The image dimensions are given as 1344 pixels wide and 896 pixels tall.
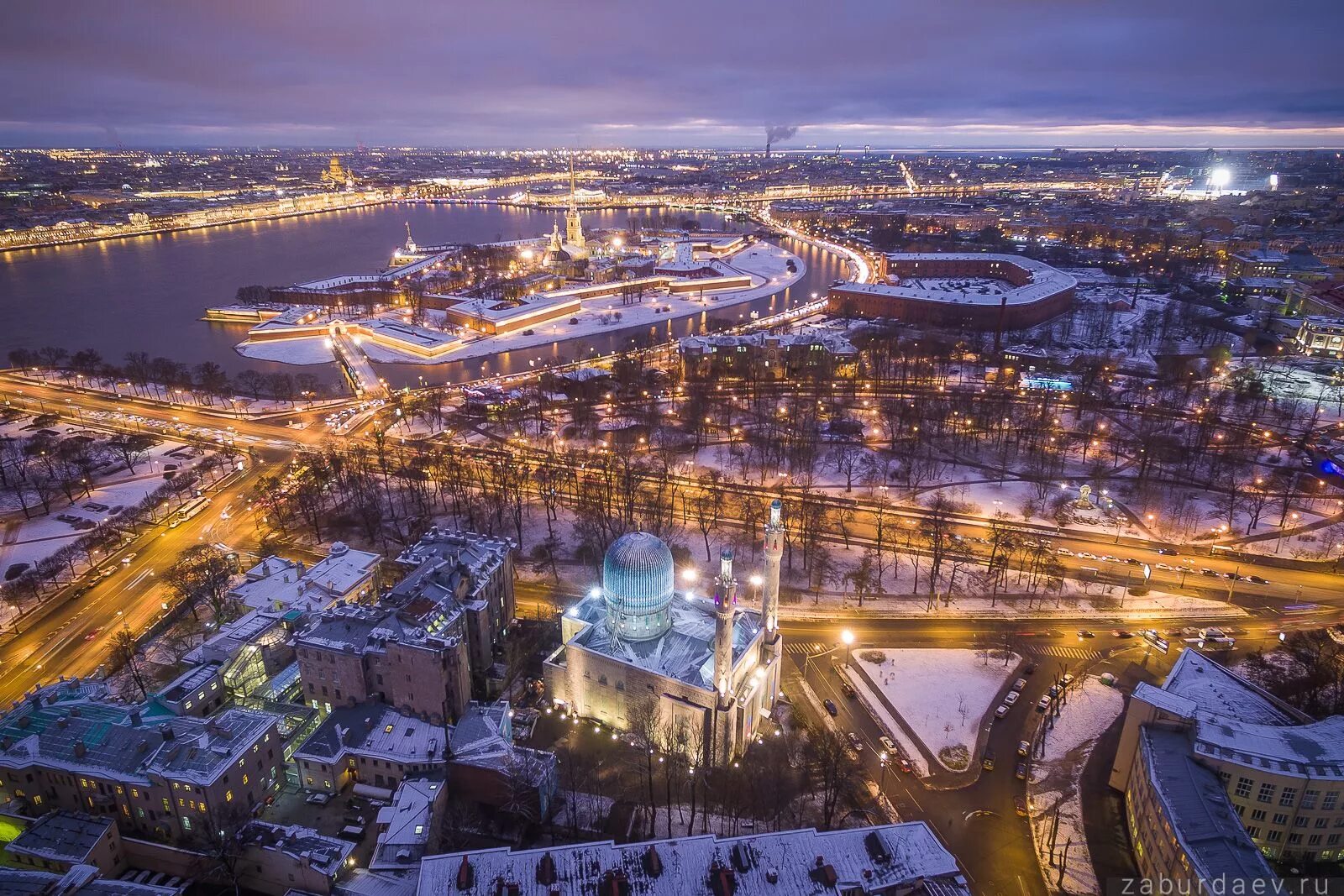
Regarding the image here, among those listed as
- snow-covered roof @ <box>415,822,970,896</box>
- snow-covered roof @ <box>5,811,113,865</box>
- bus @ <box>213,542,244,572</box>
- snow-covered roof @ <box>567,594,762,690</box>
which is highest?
snow-covered roof @ <box>567,594,762,690</box>

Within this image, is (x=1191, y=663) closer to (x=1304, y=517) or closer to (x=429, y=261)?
(x=1304, y=517)

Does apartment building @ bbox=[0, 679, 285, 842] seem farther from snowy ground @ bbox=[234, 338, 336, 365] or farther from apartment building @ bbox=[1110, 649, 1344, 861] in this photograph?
snowy ground @ bbox=[234, 338, 336, 365]

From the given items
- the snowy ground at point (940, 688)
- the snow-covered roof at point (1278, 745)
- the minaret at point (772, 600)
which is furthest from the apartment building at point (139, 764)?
the snow-covered roof at point (1278, 745)

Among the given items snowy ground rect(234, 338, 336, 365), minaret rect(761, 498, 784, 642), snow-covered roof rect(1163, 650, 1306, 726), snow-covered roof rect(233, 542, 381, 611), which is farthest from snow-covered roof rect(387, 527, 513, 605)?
snowy ground rect(234, 338, 336, 365)

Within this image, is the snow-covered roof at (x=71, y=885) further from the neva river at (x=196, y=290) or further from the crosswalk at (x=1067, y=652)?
the neva river at (x=196, y=290)

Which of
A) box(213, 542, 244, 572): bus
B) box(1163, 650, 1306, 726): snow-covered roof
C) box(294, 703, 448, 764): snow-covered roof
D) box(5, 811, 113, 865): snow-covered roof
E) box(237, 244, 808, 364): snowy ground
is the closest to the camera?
box(5, 811, 113, 865): snow-covered roof
